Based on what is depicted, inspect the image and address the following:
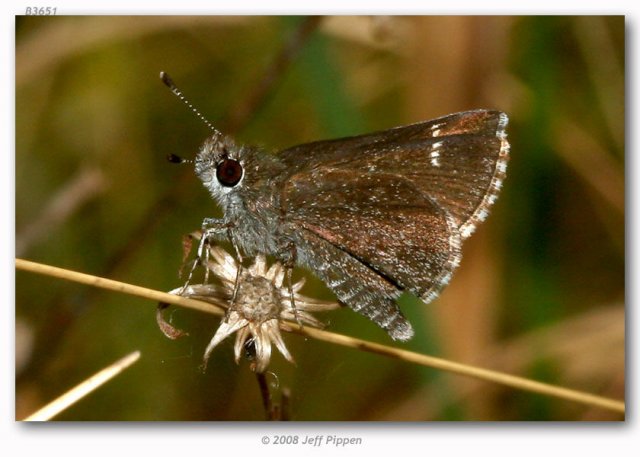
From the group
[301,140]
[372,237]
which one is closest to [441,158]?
[372,237]

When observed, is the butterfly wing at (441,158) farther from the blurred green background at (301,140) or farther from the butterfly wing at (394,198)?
the blurred green background at (301,140)

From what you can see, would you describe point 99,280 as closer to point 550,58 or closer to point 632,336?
point 632,336

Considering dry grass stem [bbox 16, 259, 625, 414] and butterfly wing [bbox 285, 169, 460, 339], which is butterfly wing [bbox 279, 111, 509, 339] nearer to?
butterfly wing [bbox 285, 169, 460, 339]

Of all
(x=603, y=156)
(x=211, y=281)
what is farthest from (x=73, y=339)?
(x=603, y=156)

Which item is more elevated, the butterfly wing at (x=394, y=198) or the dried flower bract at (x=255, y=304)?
the butterfly wing at (x=394, y=198)

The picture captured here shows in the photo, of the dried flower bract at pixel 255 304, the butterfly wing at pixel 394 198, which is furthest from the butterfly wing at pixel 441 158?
the dried flower bract at pixel 255 304

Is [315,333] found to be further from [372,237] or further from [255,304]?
[372,237]
